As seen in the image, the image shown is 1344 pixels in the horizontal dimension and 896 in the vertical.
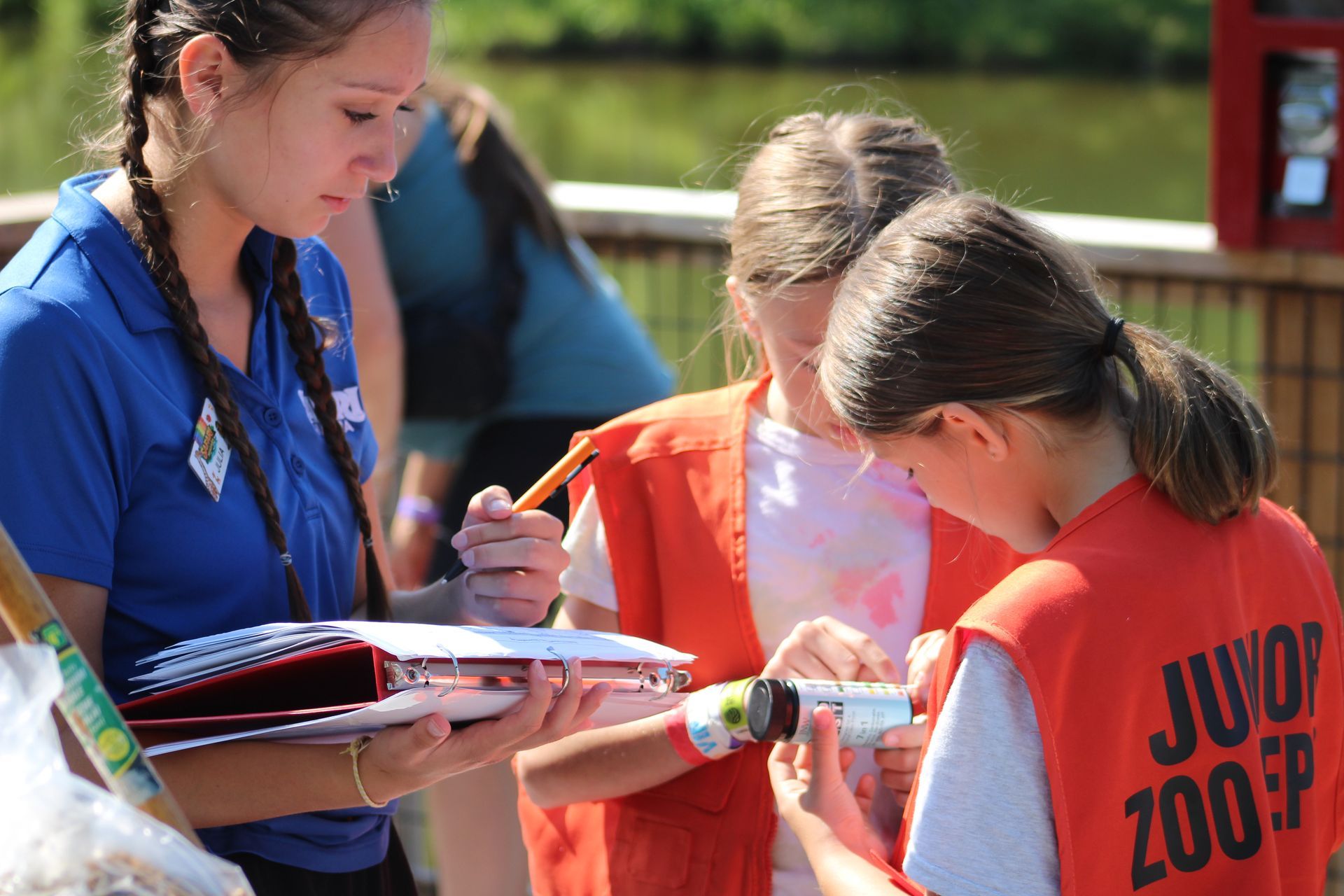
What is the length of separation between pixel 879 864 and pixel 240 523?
2.24 ft

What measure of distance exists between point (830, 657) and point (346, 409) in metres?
0.58

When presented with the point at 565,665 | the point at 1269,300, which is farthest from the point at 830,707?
the point at 1269,300

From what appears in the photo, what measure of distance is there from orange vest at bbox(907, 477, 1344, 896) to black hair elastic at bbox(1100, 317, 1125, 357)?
13 cm

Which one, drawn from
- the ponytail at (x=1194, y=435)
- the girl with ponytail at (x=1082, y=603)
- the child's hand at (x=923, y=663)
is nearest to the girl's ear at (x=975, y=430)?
the girl with ponytail at (x=1082, y=603)

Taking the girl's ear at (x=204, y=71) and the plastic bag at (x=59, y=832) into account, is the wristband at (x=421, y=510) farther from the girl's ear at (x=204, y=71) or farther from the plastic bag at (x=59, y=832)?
the plastic bag at (x=59, y=832)

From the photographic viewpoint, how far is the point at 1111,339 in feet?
4.21

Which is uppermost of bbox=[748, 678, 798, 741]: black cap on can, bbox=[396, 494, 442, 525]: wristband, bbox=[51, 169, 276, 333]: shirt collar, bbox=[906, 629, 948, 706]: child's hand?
bbox=[51, 169, 276, 333]: shirt collar

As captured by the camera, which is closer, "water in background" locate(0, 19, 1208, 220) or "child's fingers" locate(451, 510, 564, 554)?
"child's fingers" locate(451, 510, 564, 554)

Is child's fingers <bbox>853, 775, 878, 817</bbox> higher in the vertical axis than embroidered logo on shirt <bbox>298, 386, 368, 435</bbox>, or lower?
lower

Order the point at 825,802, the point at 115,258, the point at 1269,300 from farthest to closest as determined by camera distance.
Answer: the point at 1269,300
the point at 825,802
the point at 115,258

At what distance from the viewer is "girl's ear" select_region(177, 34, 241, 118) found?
128 centimetres

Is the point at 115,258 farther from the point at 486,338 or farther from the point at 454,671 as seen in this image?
the point at 486,338

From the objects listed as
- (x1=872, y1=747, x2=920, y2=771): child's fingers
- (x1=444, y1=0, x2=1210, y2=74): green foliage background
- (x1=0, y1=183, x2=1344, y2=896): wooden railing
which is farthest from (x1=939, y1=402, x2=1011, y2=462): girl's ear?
(x1=444, y1=0, x2=1210, y2=74): green foliage background

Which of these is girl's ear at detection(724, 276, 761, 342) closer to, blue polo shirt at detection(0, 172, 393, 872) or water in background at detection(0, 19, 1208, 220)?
blue polo shirt at detection(0, 172, 393, 872)
